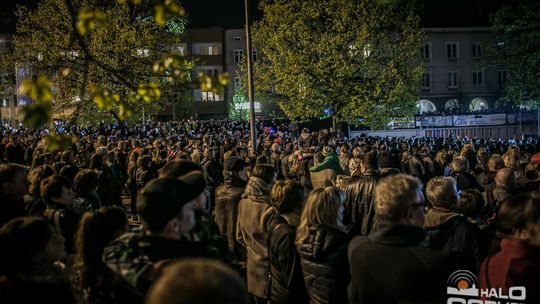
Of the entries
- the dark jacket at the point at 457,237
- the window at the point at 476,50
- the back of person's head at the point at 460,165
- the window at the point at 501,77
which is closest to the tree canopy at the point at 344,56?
the back of person's head at the point at 460,165

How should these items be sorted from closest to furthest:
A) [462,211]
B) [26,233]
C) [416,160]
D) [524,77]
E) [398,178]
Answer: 1. [26,233]
2. [398,178]
3. [462,211]
4. [416,160]
5. [524,77]

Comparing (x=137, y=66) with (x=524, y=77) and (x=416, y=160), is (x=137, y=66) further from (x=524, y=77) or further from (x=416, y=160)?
(x=524, y=77)

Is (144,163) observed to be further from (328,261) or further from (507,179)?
(328,261)

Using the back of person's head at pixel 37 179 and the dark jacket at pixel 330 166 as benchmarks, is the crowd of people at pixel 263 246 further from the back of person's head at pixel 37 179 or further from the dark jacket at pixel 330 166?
the dark jacket at pixel 330 166

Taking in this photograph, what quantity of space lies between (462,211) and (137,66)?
78.9 ft

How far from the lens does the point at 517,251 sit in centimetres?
338

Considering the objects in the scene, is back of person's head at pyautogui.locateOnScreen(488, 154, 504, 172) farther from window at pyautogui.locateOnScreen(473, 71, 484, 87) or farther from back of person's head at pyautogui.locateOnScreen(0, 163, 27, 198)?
window at pyautogui.locateOnScreen(473, 71, 484, 87)

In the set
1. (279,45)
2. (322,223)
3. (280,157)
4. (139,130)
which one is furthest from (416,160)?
(139,130)

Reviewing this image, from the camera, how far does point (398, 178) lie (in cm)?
Answer: 394

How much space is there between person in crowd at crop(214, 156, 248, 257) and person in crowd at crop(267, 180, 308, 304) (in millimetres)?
2589

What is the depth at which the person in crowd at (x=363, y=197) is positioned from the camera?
7.56 m

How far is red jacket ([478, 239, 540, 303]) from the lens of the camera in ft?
10.7

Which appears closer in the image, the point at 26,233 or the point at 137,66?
the point at 26,233

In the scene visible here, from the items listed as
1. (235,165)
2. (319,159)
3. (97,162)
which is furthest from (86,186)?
(319,159)
